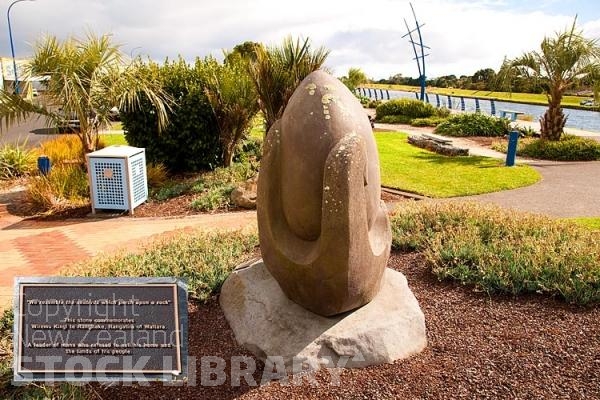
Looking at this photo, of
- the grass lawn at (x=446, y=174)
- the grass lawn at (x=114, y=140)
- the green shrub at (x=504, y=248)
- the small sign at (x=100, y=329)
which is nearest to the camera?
the small sign at (x=100, y=329)

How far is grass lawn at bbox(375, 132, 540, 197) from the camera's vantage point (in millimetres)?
11672

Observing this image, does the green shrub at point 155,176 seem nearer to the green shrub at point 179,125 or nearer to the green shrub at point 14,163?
the green shrub at point 179,125

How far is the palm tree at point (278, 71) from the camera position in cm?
1221

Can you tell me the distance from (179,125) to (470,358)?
987 cm

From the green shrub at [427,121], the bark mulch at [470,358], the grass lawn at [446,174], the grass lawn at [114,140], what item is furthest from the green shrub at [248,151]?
the green shrub at [427,121]

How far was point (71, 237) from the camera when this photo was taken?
329 inches

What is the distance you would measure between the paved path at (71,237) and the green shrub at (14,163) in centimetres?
393

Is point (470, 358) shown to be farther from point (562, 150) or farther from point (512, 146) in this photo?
point (562, 150)

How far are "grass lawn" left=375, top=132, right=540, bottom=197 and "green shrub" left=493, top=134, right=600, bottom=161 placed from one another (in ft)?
9.02

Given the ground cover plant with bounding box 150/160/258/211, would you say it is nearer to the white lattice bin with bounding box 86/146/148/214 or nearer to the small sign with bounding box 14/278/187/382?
the white lattice bin with bounding box 86/146/148/214

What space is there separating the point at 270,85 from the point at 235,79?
88 centimetres

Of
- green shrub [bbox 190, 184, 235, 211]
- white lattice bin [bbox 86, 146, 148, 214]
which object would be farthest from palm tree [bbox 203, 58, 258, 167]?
white lattice bin [bbox 86, 146, 148, 214]

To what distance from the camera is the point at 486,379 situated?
4.00 m

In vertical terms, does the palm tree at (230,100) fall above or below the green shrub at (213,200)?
above
